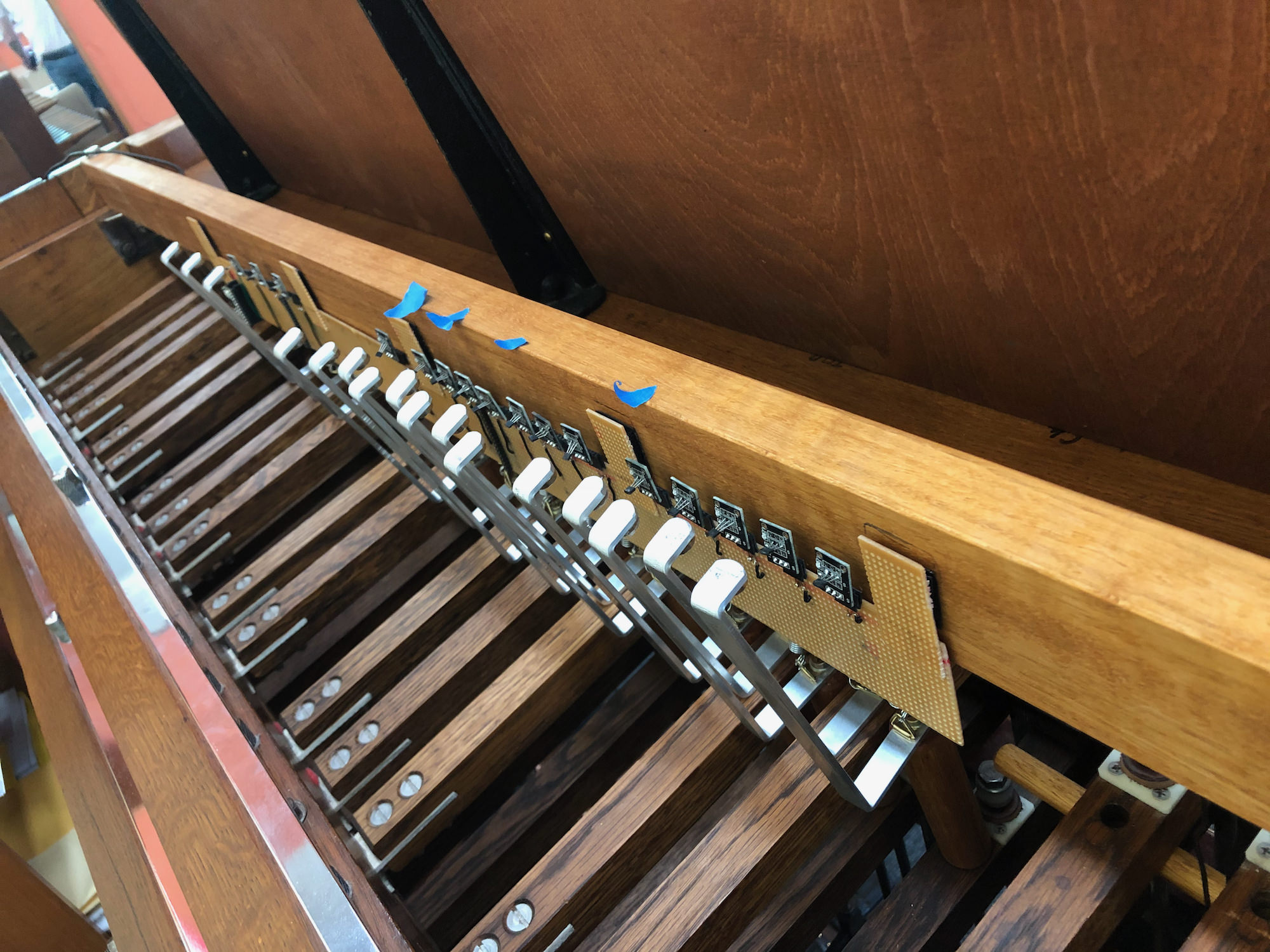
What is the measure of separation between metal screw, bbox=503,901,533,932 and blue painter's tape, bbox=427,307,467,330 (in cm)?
80

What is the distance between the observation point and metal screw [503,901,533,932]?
1121mm

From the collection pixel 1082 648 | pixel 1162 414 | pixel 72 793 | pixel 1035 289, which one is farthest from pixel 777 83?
pixel 72 793

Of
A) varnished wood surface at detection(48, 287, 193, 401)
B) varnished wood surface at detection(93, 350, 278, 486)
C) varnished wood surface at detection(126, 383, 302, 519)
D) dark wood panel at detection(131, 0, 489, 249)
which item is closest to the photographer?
→ dark wood panel at detection(131, 0, 489, 249)

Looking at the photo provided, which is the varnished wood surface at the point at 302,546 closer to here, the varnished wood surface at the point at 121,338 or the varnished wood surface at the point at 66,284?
the varnished wood surface at the point at 121,338

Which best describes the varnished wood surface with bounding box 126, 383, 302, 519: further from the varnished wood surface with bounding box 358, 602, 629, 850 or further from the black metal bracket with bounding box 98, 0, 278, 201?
the varnished wood surface with bounding box 358, 602, 629, 850

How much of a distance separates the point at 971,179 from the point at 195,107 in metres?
2.83

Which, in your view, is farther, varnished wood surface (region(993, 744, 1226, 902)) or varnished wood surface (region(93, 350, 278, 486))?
varnished wood surface (region(93, 350, 278, 486))

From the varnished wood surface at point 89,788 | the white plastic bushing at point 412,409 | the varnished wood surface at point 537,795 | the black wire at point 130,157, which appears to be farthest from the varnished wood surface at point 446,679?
the black wire at point 130,157

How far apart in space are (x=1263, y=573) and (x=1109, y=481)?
0.39m

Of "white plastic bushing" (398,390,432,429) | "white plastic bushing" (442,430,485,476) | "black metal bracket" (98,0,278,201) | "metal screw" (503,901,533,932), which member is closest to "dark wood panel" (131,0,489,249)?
"black metal bracket" (98,0,278,201)

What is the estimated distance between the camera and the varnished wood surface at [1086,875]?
0.92m

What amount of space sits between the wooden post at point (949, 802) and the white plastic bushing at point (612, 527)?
A: 1.63ft

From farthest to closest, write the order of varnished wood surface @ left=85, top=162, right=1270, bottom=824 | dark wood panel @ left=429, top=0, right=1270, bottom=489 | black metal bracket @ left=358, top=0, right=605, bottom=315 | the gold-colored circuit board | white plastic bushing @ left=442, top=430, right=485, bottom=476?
black metal bracket @ left=358, top=0, right=605, bottom=315, white plastic bushing @ left=442, top=430, right=485, bottom=476, the gold-colored circuit board, dark wood panel @ left=429, top=0, right=1270, bottom=489, varnished wood surface @ left=85, top=162, right=1270, bottom=824

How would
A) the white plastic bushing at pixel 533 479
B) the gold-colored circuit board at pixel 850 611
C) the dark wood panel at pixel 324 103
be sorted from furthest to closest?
the dark wood panel at pixel 324 103 < the white plastic bushing at pixel 533 479 < the gold-colored circuit board at pixel 850 611
